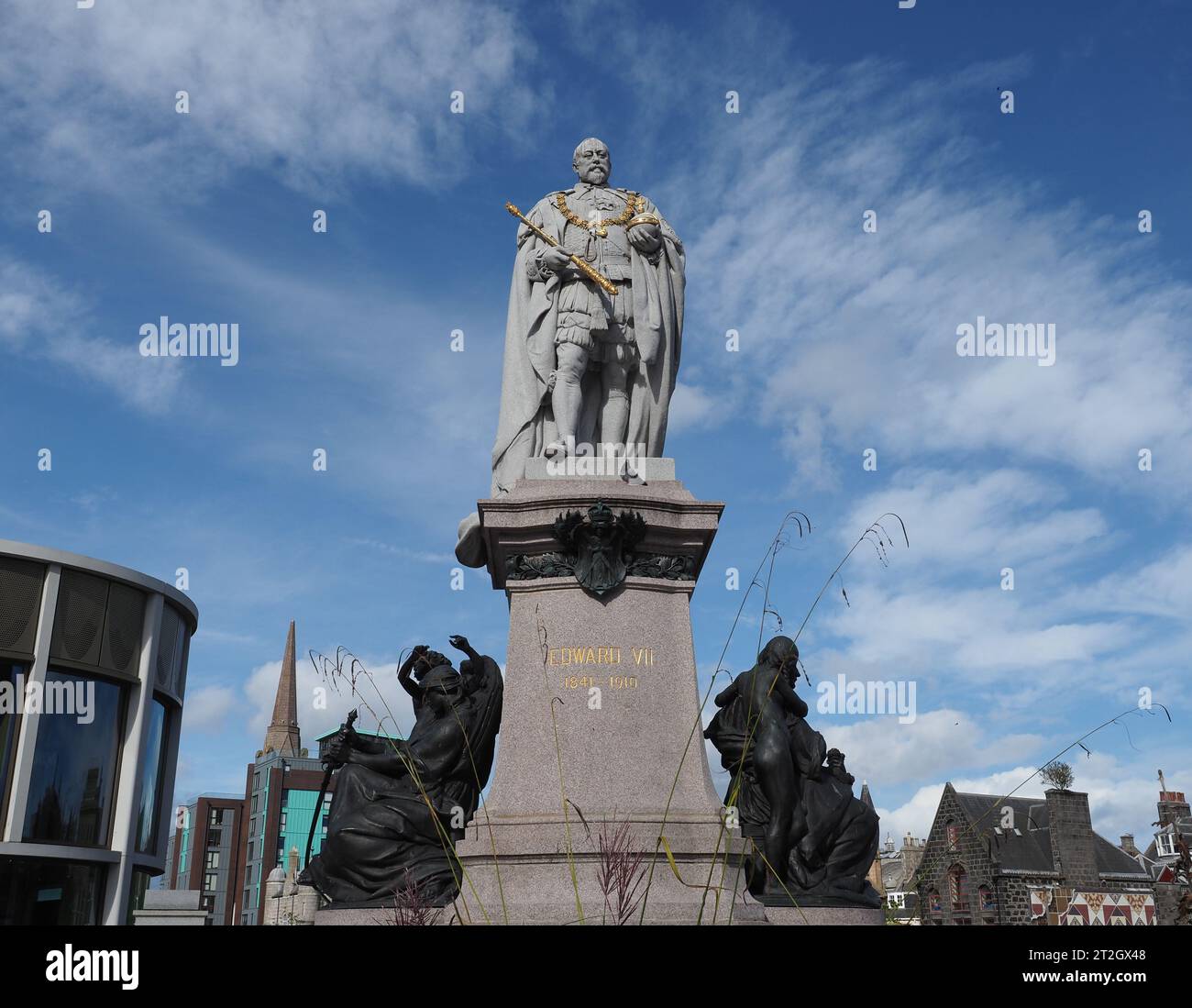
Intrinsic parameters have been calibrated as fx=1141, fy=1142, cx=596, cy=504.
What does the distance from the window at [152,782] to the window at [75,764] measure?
144cm

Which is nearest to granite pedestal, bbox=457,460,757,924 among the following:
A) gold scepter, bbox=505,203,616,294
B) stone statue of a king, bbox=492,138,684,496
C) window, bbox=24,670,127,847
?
stone statue of a king, bbox=492,138,684,496

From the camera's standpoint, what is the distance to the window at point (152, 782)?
128ft

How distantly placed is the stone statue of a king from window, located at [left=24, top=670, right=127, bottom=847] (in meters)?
30.0

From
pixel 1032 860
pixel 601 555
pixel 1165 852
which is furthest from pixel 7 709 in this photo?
pixel 1165 852

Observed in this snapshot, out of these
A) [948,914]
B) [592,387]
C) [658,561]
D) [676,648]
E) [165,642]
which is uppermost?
[165,642]

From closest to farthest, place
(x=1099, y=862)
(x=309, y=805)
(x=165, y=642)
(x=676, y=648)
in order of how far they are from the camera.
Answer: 1. (x=676, y=648)
2. (x=165, y=642)
3. (x=1099, y=862)
4. (x=309, y=805)

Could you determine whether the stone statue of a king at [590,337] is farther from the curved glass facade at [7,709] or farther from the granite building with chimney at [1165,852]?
the curved glass facade at [7,709]

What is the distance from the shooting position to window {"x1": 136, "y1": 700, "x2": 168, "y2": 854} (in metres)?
38.9

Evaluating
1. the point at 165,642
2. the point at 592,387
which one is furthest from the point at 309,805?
the point at 592,387

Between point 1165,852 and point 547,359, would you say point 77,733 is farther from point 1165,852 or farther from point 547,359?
point 1165,852

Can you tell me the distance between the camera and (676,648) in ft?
28.5

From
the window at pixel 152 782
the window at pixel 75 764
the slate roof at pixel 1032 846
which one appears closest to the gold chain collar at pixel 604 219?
the window at pixel 75 764
